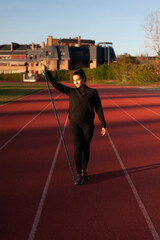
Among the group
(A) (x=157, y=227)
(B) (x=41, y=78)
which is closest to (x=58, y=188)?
(A) (x=157, y=227)

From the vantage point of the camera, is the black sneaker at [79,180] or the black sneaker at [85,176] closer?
the black sneaker at [79,180]

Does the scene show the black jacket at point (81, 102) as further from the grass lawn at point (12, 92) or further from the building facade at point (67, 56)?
the building facade at point (67, 56)

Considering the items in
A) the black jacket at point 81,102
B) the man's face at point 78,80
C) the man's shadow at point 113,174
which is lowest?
the man's shadow at point 113,174

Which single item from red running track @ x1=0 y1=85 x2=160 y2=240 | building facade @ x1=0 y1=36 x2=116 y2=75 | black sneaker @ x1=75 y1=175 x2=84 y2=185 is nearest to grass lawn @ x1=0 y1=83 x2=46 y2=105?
red running track @ x1=0 y1=85 x2=160 y2=240

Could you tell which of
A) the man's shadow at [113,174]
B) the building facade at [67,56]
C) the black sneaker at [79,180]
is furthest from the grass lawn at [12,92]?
the building facade at [67,56]

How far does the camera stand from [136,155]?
7465 millimetres

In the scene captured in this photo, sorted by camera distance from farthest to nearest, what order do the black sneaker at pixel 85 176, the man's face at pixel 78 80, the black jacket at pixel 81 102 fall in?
the black sneaker at pixel 85 176 < the black jacket at pixel 81 102 < the man's face at pixel 78 80

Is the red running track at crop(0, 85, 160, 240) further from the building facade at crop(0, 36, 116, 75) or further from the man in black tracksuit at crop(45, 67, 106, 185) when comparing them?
the building facade at crop(0, 36, 116, 75)

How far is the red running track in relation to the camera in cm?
379

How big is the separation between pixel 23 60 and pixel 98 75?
45.1m

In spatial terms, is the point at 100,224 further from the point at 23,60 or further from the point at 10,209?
the point at 23,60

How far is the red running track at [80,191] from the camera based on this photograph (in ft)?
12.4

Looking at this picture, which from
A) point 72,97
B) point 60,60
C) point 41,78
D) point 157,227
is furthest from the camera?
point 60,60

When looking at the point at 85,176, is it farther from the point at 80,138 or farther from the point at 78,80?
the point at 78,80
